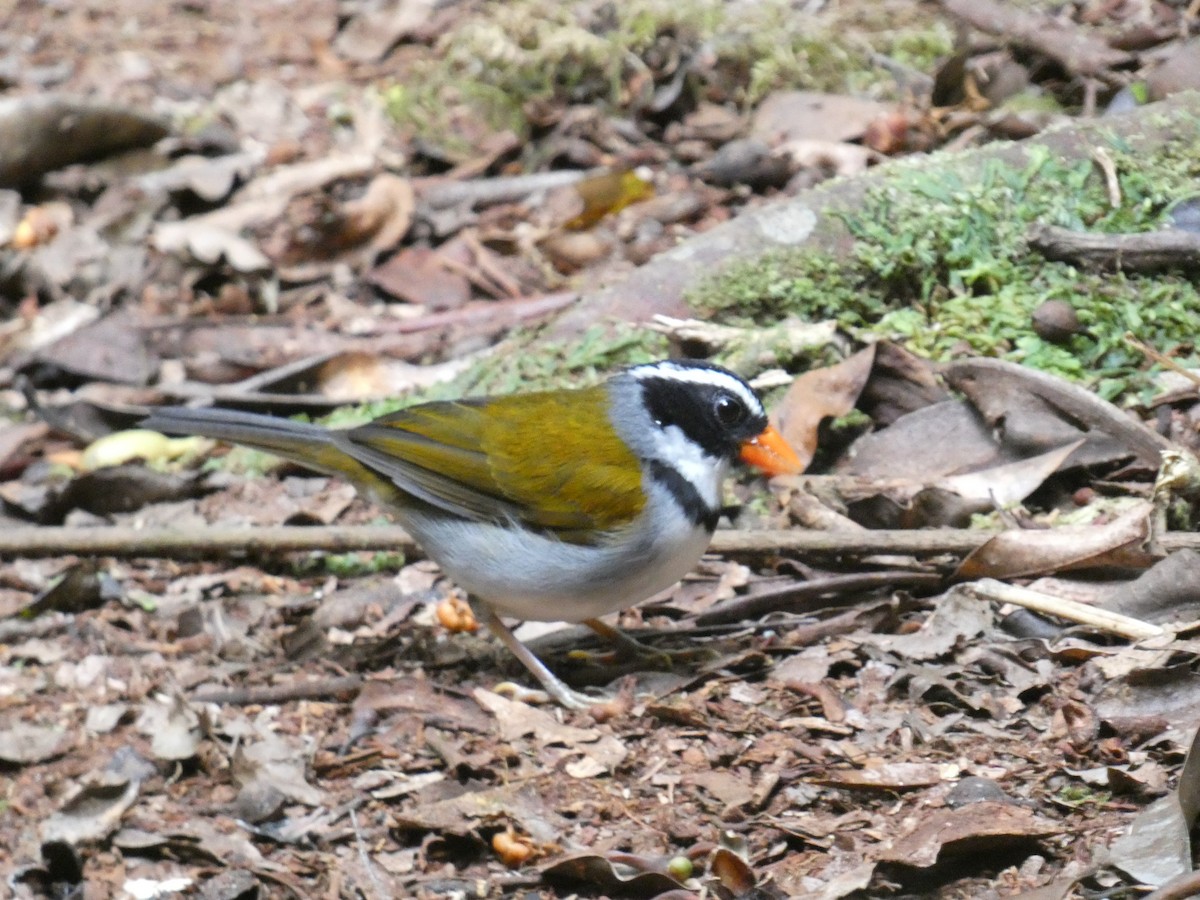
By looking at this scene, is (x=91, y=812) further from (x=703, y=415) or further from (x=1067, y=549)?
(x=1067, y=549)

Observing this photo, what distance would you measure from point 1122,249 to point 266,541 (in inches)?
133

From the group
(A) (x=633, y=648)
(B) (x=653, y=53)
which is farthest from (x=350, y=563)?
(B) (x=653, y=53)

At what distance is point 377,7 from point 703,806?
327 inches

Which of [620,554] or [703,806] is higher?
[620,554]

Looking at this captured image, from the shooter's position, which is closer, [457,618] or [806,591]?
[806,591]

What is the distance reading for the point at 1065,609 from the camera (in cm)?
423

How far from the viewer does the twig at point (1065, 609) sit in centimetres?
407

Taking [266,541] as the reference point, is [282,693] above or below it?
below

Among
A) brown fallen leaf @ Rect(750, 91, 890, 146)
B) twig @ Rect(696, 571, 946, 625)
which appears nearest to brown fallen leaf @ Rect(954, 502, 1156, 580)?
twig @ Rect(696, 571, 946, 625)

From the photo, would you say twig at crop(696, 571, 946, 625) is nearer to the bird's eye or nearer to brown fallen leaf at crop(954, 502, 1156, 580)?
brown fallen leaf at crop(954, 502, 1156, 580)

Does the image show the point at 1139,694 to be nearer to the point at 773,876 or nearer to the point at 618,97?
the point at 773,876

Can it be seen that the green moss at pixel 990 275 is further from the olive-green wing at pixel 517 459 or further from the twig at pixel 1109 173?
the olive-green wing at pixel 517 459

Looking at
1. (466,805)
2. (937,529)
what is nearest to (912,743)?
(937,529)

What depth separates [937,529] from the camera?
472 centimetres
